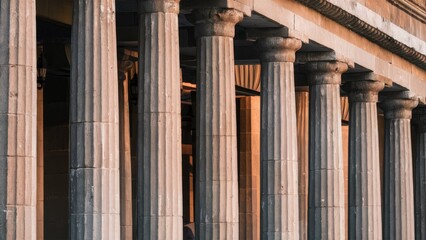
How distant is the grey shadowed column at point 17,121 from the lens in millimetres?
47250

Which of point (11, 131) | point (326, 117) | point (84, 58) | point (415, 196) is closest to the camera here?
point (11, 131)

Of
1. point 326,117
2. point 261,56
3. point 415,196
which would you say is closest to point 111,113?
point 261,56

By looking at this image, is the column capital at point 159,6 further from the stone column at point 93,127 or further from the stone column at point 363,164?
the stone column at point 363,164

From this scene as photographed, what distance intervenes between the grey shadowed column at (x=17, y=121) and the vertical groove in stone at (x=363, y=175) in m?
31.7

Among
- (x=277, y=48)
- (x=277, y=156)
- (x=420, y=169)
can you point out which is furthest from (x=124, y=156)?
(x=420, y=169)

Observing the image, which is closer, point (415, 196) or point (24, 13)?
point (24, 13)

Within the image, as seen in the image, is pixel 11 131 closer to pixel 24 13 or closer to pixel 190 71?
pixel 24 13

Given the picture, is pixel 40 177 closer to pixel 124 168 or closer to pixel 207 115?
pixel 124 168

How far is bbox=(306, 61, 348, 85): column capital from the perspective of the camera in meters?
71.8

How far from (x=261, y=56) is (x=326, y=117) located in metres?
6.71

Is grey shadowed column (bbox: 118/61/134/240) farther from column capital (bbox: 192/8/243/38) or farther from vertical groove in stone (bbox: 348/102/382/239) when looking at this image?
vertical groove in stone (bbox: 348/102/382/239)

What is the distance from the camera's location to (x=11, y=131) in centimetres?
4756

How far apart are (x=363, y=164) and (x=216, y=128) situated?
59.8 feet

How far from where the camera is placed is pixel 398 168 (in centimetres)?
8344
